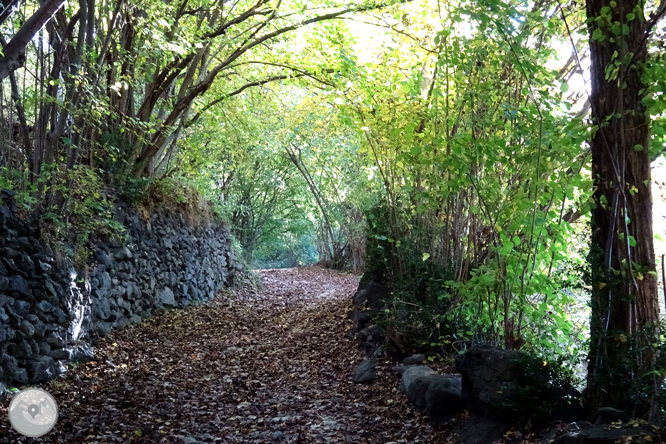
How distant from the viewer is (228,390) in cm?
513

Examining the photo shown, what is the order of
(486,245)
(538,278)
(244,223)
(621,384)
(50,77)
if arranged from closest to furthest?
(621,384)
(538,278)
(486,245)
(50,77)
(244,223)

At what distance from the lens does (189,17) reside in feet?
26.7

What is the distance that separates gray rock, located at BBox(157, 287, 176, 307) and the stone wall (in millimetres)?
18

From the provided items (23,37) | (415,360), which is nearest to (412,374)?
(415,360)

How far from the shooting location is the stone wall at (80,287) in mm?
4688

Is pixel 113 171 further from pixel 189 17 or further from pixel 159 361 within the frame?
pixel 159 361

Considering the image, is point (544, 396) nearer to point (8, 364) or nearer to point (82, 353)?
point (8, 364)

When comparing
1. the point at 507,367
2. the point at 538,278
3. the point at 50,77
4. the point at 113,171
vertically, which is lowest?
the point at 507,367

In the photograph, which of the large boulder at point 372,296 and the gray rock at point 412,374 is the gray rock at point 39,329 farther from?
the large boulder at point 372,296

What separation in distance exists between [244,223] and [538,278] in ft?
56.1

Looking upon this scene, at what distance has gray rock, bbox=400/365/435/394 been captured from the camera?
4393mm

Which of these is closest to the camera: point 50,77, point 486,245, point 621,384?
point 621,384

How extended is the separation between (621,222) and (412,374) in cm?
241

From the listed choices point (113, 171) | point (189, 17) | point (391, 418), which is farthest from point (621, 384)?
point (189, 17)
